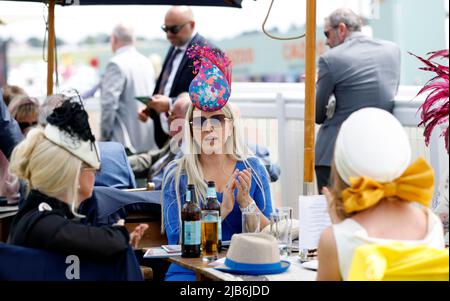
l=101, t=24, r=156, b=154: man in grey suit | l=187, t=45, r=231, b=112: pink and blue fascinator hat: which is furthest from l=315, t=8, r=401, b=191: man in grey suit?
l=187, t=45, r=231, b=112: pink and blue fascinator hat

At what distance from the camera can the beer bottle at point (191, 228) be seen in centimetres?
367

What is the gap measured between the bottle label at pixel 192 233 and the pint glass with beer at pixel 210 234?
0.14 ft

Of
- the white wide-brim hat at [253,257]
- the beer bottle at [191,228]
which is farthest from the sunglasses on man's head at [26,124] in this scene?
the white wide-brim hat at [253,257]

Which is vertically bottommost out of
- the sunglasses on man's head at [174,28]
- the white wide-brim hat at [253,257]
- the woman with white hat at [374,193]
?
the white wide-brim hat at [253,257]

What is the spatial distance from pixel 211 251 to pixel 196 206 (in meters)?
0.19

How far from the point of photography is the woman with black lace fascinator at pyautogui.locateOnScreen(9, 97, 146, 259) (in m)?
3.05

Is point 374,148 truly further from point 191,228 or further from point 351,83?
→ point 351,83

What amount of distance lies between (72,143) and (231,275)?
736 millimetres

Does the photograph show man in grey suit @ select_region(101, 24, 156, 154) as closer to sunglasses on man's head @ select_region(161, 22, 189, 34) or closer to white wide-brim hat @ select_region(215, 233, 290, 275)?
sunglasses on man's head @ select_region(161, 22, 189, 34)

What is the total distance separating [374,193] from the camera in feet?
8.72

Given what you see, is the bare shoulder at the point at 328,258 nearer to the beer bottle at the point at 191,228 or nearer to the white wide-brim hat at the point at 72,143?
the white wide-brim hat at the point at 72,143

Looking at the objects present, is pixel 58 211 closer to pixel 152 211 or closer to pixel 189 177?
pixel 189 177

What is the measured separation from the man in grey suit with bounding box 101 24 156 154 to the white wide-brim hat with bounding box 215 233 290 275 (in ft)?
16.5

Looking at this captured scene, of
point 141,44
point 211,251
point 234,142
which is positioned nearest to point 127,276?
point 211,251
